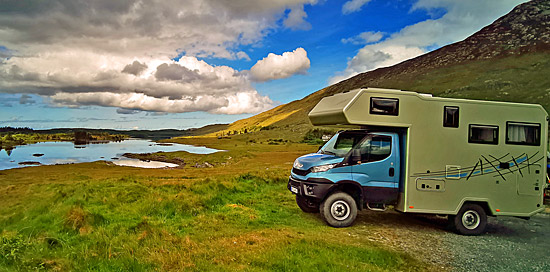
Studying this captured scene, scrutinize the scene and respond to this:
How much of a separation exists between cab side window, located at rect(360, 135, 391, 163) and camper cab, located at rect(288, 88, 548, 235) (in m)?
0.03

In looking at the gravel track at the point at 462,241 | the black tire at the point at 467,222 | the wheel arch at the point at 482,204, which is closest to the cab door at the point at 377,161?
the gravel track at the point at 462,241

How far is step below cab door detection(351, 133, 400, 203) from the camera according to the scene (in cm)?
1066

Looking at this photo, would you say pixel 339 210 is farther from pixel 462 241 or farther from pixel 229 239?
pixel 229 239

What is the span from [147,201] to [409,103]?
1046 cm

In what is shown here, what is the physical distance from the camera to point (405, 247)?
29.9ft

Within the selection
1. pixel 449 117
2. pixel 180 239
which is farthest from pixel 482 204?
pixel 180 239

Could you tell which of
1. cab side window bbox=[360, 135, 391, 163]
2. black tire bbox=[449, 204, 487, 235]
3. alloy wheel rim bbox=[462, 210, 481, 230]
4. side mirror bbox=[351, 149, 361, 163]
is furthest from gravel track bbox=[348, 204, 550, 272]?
cab side window bbox=[360, 135, 391, 163]

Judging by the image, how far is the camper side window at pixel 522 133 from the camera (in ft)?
35.4

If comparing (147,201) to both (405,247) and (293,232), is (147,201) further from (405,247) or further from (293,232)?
(405,247)

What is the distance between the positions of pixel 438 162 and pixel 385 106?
248 centimetres

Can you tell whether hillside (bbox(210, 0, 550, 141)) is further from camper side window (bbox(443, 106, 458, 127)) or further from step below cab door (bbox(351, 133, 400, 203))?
step below cab door (bbox(351, 133, 400, 203))

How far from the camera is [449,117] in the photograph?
419 inches

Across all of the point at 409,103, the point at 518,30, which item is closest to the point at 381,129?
the point at 409,103

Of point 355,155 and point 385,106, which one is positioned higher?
point 385,106
